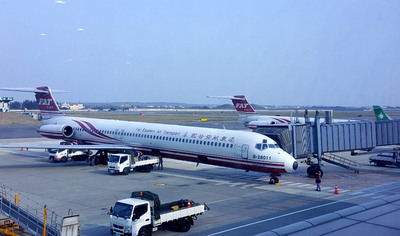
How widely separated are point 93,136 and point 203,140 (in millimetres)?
15195

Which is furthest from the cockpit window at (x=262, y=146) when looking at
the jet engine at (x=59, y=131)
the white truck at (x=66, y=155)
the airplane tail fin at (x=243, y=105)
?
the airplane tail fin at (x=243, y=105)

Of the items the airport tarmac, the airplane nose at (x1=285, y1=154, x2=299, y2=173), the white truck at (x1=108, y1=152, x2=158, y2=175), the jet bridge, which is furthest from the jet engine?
the airplane nose at (x1=285, y1=154, x2=299, y2=173)

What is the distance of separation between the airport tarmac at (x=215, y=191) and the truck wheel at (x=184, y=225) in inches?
10.5

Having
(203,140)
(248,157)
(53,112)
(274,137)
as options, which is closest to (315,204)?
(248,157)

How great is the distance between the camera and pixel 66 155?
40.2 metres

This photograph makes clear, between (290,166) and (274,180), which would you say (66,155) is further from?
(290,166)

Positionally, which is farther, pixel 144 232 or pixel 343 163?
pixel 343 163

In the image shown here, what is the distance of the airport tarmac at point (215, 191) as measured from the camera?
18.9 meters

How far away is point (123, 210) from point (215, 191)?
10509mm

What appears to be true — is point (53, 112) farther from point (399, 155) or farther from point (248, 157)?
point (399, 155)

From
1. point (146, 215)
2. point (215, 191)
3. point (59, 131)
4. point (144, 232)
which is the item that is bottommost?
point (215, 191)

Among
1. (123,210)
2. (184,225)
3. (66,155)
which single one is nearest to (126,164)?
(66,155)

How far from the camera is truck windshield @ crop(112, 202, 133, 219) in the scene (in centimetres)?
1581

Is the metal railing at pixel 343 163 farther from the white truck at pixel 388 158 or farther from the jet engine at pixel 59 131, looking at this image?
the jet engine at pixel 59 131
